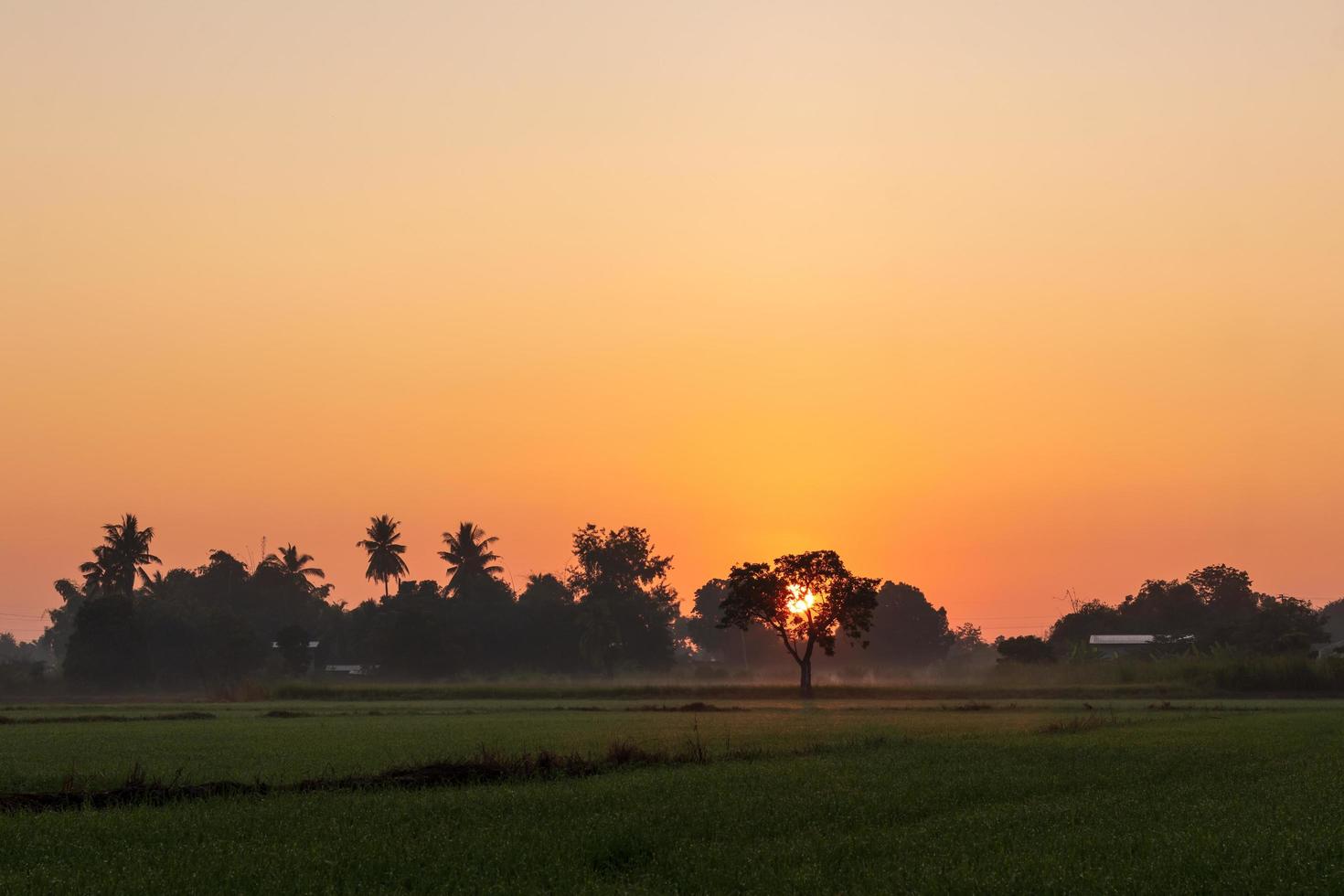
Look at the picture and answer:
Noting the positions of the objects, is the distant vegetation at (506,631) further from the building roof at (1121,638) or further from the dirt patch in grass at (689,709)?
the dirt patch in grass at (689,709)

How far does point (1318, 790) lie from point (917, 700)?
74806 millimetres

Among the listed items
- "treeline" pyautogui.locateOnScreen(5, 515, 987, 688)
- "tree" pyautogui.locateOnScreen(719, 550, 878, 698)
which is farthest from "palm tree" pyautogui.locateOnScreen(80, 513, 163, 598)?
"tree" pyautogui.locateOnScreen(719, 550, 878, 698)

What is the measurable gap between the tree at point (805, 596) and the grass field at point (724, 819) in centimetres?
7591

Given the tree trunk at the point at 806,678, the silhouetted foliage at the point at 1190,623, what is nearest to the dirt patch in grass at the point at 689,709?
the tree trunk at the point at 806,678

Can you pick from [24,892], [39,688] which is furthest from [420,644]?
[24,892]

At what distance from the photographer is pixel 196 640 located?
158 m

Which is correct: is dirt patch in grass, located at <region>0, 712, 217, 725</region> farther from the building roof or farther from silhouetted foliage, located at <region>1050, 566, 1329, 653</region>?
the building roof

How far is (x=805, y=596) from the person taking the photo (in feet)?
406

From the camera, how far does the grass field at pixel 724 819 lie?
56.9 ft

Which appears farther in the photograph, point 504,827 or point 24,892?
point 504,827

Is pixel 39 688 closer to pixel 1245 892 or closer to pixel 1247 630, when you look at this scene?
pixel 1247 630

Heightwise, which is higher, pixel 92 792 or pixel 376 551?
pixel 376 551

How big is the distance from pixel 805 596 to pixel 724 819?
10192 centimetres

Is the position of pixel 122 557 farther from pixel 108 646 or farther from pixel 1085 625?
pixel 1085 625
